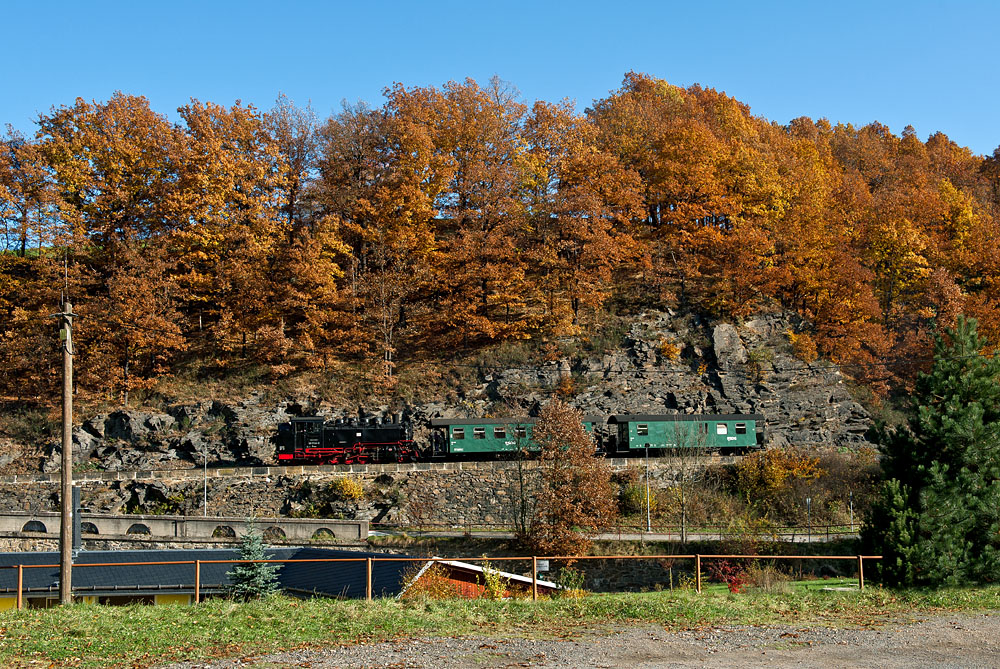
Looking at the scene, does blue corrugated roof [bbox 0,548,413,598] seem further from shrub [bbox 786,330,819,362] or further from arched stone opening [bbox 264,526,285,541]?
shrub [bbox 786,330,819,362]

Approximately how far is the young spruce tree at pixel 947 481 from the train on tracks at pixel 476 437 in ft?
73.2

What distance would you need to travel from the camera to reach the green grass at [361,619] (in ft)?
42.5

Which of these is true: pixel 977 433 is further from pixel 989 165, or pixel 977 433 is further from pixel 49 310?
pixel 989 165

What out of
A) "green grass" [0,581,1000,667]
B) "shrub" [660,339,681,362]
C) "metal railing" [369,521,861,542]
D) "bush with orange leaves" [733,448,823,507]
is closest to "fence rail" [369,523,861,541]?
"metal railing" [369,521,861,542]

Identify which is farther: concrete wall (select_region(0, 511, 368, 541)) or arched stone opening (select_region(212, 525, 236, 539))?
arched stone opening (select_region(212, 525, 236, 539))

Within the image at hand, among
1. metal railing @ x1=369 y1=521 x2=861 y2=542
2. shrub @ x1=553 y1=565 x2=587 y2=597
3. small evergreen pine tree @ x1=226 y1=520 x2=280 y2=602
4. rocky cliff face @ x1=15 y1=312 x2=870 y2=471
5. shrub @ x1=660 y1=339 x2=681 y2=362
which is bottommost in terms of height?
shrub @ x1=553 y1=565 x2=587 y2=597

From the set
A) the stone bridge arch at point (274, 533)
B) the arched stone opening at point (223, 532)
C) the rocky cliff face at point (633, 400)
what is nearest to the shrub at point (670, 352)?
the rocky cliff face at point (633, 400)

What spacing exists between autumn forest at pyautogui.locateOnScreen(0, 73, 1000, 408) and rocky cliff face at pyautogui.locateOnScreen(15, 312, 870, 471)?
2.24 metres

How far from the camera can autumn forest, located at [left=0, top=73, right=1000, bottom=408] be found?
50.5 meters

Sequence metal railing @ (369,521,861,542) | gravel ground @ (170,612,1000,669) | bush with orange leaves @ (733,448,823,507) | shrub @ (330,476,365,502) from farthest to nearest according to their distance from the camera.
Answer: bush with orange leaves @ (733,448,823,507) < shrub @ (330,476,365,502) < metal railing @ (369,521,861,542) < gravel ground @ (170,612,1000,669)

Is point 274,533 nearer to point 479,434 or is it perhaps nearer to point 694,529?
point 479,434

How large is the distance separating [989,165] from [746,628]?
9159 centimetres

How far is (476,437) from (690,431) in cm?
1170

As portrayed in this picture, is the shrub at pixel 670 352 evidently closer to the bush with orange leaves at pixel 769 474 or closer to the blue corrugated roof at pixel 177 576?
the bush with orange leaves at pixel 769 474
